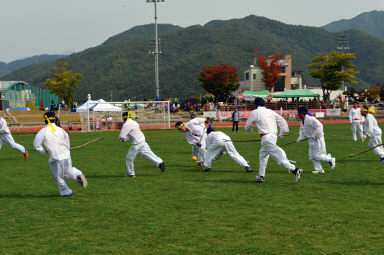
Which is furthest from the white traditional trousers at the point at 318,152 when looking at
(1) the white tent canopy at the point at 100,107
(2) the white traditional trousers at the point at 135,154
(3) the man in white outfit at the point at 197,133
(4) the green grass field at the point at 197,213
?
(1) the white tent canopy at the point at 100,107

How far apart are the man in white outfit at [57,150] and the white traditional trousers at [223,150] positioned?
13.4 feet

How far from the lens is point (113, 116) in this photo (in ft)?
121

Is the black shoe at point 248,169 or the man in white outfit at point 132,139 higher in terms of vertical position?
the man in white outfit at point 132,139

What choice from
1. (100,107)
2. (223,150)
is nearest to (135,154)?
(223,150)

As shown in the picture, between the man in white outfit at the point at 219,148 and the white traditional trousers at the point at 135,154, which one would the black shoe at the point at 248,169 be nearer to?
the man in white outfit at the point at 219,148

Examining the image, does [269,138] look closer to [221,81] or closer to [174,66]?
[221,81]

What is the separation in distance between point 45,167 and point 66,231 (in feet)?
25.5

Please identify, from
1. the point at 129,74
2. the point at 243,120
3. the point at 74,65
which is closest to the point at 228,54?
the point at 129,74

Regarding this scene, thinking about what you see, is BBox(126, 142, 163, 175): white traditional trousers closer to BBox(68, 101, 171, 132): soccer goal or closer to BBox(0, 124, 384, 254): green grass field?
BBox(0, 124, 384, 254): green grass field

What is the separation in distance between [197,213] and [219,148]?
176 inches

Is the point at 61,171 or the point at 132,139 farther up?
the point at 132,139

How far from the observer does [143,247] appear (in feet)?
17.7

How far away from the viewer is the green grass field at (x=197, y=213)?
5.45 metres

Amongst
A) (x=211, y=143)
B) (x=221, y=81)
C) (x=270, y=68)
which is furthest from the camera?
(x=270, y=68)
